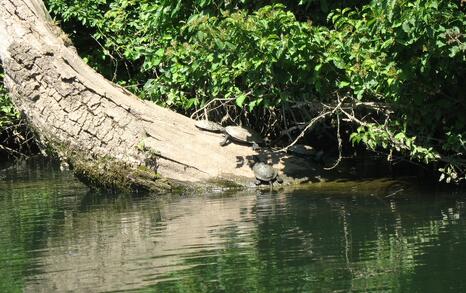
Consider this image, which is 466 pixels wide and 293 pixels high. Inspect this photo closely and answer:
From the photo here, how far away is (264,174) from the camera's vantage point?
39.7 feet

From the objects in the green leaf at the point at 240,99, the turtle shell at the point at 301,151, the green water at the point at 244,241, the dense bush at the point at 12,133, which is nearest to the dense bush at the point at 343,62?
the green leaf at the point at 240,99

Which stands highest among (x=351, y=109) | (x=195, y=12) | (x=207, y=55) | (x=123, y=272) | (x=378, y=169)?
(x=195, y=12)

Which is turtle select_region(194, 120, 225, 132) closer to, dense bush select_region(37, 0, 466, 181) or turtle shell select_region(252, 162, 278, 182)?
dense bush select_region(37, 0, 466, 181)

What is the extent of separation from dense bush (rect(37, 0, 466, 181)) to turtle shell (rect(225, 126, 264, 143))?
0.52m

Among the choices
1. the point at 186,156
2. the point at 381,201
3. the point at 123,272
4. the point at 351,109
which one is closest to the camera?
the point at 123,272

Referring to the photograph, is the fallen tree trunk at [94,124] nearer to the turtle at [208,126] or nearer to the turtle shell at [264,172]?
the turtle shell at [264,172]

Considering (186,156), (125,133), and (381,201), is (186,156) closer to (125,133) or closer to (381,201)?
(125,133)

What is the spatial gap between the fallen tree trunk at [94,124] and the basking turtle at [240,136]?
0.22 metres

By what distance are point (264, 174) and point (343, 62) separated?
8.15 feet

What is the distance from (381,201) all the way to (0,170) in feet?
30.4

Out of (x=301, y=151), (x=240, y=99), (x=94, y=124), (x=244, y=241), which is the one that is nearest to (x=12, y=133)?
(x=94, y=124)

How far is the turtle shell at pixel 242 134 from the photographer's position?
12656mm

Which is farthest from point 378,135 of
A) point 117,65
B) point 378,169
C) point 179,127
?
point 117,65

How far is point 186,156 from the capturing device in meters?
12.3
